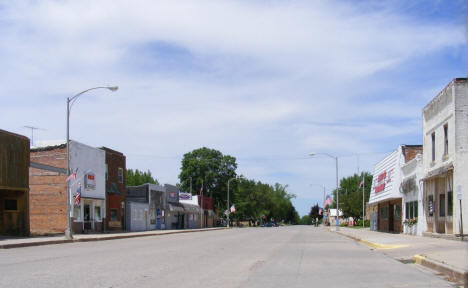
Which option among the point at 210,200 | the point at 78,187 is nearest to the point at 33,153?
the point at 78,187

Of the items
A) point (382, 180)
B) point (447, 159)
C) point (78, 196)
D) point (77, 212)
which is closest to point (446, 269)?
point (447, 159)

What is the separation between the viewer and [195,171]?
9669cm

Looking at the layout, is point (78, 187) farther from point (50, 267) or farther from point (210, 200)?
point (210, 200)

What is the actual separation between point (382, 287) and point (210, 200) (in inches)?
3168

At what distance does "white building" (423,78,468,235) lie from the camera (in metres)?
25.6

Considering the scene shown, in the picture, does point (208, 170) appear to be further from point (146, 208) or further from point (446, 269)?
point (446, 269)

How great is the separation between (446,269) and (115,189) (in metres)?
41.1

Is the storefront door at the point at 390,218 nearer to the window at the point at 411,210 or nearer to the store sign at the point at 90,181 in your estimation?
the window at the point at 411,210

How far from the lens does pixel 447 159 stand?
27.5 m

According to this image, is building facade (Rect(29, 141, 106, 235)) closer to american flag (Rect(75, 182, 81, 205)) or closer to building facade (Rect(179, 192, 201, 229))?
american flag (Rect(75, 182, 81, 205))

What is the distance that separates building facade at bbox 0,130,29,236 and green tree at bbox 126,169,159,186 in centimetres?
7887

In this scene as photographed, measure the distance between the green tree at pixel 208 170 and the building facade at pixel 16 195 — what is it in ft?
203

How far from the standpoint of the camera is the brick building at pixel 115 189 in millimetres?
49438

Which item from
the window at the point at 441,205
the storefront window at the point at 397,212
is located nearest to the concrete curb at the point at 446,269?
the window at the point at 441,205
